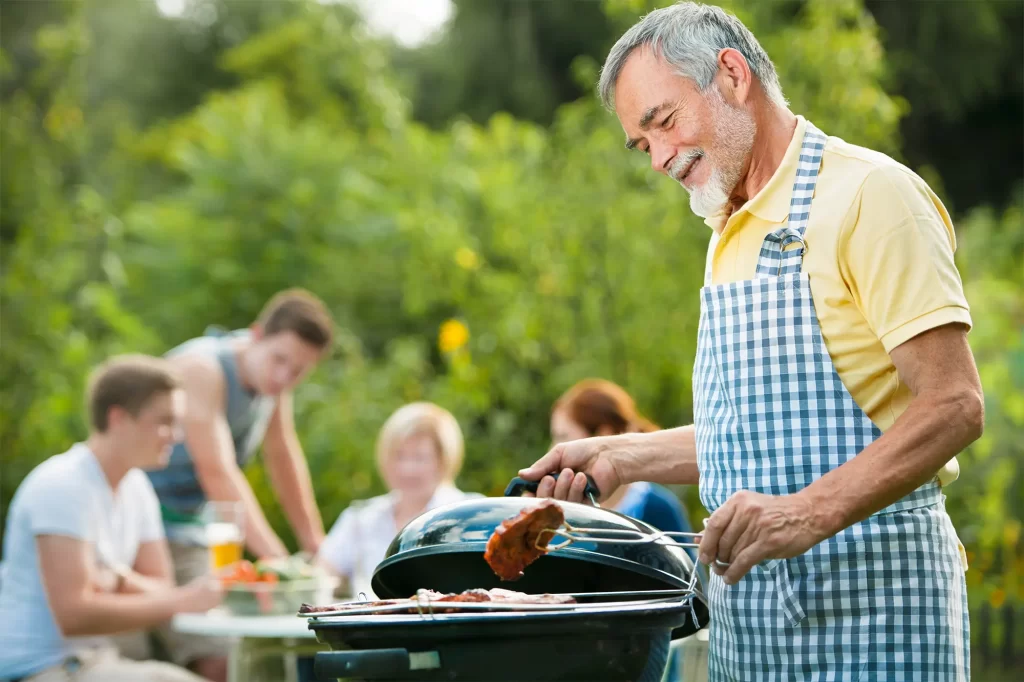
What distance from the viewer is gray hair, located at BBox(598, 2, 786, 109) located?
1966 millimetres

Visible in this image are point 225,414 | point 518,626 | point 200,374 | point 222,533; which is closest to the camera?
point 518,626

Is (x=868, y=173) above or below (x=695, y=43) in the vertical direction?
below

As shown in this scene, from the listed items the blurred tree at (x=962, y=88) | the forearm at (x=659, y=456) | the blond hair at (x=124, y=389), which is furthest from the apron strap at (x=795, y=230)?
the blurred tree at (x=962, y=88)

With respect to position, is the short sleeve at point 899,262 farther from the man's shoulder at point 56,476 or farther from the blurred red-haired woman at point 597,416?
the man's shoulder at point 56,476

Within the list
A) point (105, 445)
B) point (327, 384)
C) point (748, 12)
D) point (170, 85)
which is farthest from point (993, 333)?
point (170, 85)

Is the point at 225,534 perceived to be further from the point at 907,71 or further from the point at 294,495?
the point at 907,71

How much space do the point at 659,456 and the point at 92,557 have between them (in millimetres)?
2526

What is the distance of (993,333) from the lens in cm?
621

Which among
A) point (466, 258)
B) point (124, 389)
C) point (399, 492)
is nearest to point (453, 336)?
point (466, 258)

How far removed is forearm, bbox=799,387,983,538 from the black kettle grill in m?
0.26

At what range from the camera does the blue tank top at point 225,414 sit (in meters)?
5.18

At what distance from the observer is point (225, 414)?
5328 mm

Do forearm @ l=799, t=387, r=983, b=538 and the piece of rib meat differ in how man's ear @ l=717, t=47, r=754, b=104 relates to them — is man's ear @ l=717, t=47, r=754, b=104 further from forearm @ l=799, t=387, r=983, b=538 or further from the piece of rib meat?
the piece of rib meat

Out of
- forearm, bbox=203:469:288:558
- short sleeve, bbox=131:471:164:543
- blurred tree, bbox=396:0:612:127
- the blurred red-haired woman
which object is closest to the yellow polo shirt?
the blurred red-haired woman
